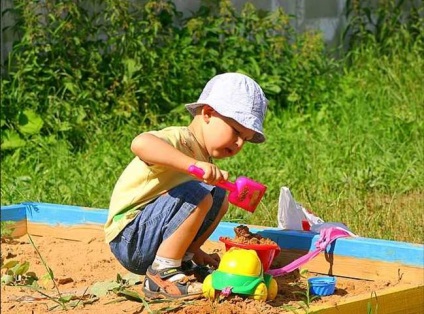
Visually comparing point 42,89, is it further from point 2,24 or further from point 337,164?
point 337,164

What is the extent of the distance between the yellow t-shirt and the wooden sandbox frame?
2.13 feet

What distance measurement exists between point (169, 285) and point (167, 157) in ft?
1.52

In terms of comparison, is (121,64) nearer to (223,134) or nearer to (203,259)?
(203,259)

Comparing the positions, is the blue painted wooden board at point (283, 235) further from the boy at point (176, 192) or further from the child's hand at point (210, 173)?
the child's hand at point (210, 173)

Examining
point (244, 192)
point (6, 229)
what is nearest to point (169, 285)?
point (244, 192)

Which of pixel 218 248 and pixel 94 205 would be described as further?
pixel 94 205

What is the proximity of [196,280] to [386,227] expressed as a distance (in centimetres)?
123

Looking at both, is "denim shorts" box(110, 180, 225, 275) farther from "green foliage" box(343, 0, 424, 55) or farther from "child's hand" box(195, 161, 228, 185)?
"green foliage" box(343, 0, 424, 55)

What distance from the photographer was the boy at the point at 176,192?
3.61 metres

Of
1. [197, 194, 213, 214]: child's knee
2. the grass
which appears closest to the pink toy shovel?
[197, 194, 213, 214]: child's knee

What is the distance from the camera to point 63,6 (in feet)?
22.6

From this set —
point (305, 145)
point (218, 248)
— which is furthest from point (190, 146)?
point (305, 145)

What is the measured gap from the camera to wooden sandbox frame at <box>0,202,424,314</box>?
339cm

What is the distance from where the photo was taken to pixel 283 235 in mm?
4230
